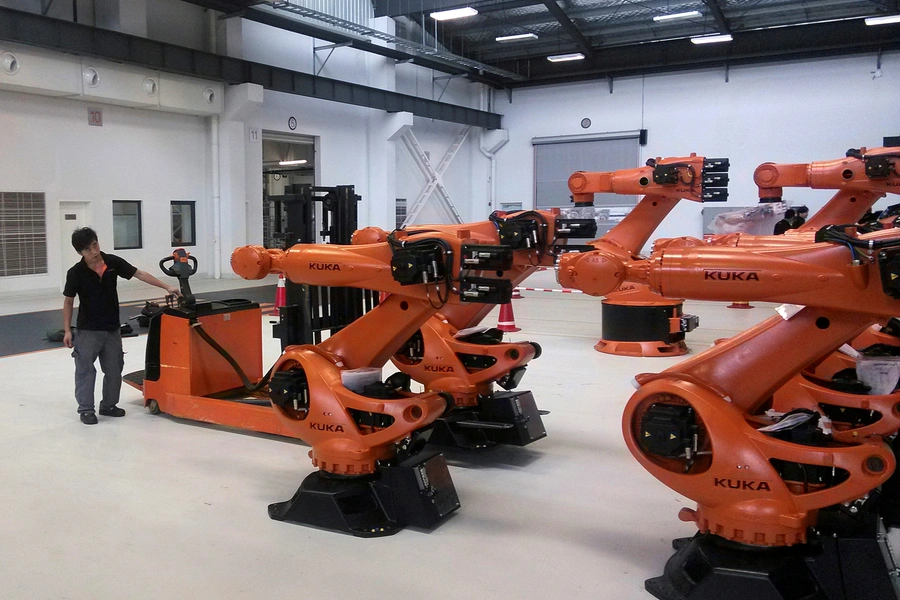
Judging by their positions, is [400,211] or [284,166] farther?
[284,166]

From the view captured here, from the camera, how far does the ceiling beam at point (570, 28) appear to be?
1948 cm

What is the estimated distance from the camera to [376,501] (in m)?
4.18

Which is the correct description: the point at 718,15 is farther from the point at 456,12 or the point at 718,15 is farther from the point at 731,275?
the point at 731,275

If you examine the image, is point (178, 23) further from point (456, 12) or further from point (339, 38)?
point (456, 12)

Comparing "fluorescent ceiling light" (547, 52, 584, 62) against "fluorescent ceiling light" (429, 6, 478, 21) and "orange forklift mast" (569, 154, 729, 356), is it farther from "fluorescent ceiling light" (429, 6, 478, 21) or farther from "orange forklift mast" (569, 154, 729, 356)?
"orange forklift mast" (569, 154, 729, 356)

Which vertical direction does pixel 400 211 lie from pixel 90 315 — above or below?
above

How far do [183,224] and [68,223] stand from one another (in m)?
2.88

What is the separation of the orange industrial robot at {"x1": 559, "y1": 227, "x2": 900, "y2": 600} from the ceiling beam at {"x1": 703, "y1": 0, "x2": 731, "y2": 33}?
17400mm

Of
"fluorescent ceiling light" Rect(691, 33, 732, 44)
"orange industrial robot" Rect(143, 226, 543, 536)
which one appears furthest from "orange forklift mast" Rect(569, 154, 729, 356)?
"fluorescent ceiling light" Rect(691, 33, 732, 44)

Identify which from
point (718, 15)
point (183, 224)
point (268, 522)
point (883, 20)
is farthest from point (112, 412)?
point (883, 20)

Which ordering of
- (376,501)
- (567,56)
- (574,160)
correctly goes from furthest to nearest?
(574,160), (567,56), (376,501)

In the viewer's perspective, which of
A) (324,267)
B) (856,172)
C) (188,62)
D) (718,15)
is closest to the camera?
(324,267)

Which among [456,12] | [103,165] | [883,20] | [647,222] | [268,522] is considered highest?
[456,12]

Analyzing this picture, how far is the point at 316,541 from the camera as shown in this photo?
3.97 m
